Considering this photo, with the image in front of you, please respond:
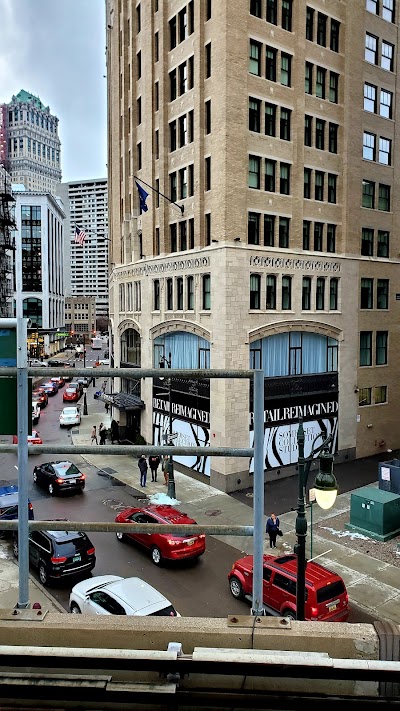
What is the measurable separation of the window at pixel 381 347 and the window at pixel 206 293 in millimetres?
13962

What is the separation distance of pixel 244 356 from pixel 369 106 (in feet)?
66.8

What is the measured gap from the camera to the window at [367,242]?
35.1m

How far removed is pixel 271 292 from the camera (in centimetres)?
2967

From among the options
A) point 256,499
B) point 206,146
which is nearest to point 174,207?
point 206,146

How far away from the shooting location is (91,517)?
77.8 ft

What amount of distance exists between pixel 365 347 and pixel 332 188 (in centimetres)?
1085

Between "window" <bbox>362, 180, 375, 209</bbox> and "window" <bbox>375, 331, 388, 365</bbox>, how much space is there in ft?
29.0

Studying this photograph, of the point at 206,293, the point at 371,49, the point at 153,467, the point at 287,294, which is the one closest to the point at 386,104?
the point at 371,49

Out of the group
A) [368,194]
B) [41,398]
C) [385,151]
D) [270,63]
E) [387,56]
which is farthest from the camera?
[41,398]

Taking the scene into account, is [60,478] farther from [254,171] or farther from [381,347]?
[381,347]

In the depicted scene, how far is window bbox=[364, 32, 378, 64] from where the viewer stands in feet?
113

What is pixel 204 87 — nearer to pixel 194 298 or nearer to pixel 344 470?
pixel 194 298

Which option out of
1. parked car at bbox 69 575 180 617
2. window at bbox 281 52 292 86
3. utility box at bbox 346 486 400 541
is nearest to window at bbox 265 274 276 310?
window at bbox 281 52 292 86

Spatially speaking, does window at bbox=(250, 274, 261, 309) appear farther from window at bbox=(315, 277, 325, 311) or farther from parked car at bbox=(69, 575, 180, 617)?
parked car at bbox=(69, 575, 180, 617)
